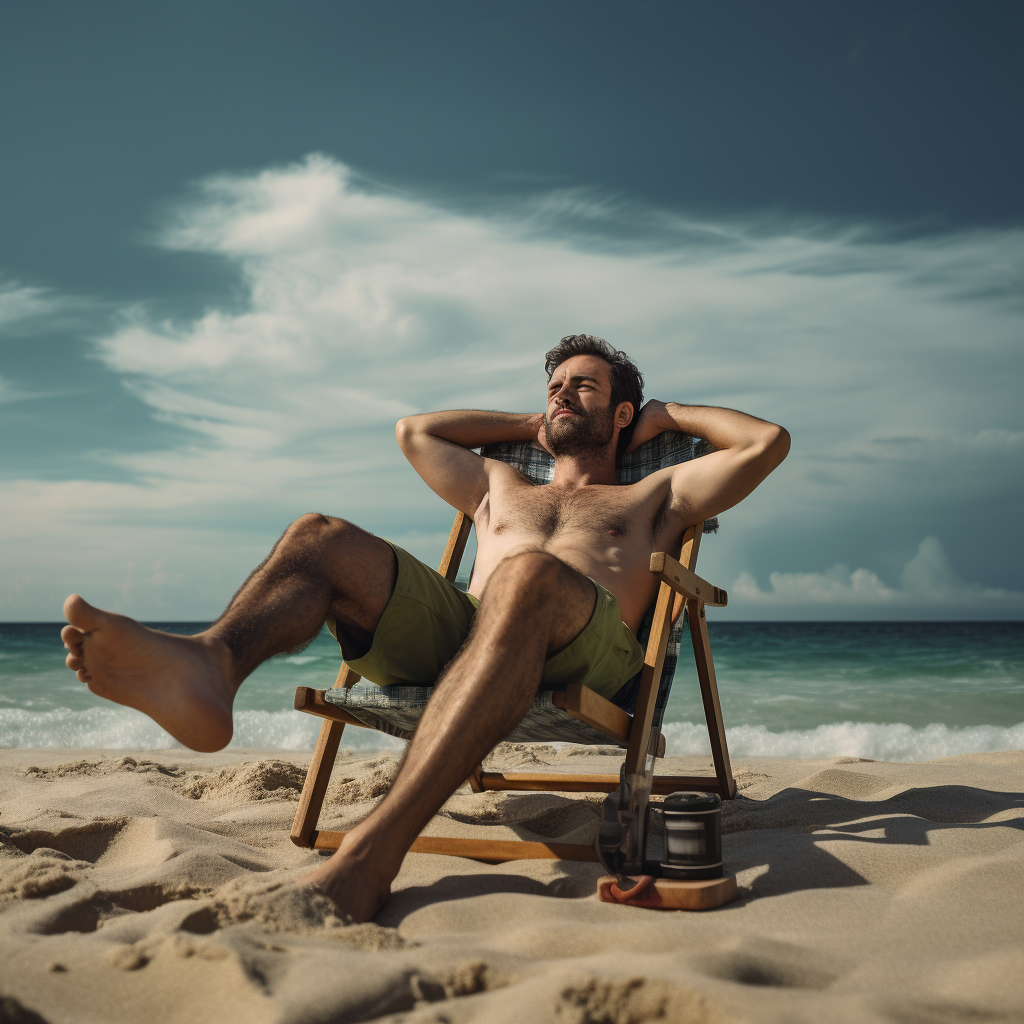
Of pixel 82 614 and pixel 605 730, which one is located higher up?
pixel 82 614

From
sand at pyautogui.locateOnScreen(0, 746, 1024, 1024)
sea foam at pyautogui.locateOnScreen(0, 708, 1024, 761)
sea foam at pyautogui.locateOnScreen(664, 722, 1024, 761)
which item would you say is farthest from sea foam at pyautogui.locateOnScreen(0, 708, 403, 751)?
sand at pyautogui.locateOnScreen(0, 746, 1024, 1024)

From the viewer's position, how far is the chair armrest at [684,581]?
2.06m

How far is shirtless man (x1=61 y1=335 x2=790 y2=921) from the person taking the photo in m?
1.52

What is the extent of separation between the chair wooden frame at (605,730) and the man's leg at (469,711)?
16cm

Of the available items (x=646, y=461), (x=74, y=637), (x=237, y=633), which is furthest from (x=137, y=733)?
(x=74, y=637)

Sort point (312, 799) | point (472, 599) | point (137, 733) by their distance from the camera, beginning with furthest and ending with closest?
point (137, 733), point (472, 599), point (312, 799)

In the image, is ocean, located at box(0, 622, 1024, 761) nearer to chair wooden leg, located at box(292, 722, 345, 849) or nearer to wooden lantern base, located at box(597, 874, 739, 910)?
chair wooden leg, located at box(292, 722, 345, 849)

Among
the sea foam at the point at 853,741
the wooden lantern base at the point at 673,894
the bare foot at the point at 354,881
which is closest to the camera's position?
the bare foot at the point at 354,881

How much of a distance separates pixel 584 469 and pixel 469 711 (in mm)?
1684

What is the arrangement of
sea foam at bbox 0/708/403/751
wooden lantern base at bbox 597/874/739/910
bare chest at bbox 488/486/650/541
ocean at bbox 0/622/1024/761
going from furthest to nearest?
ocean at bbox 0/622/1024/761 < sea foam at bbox 0/708/403/751 < bare chest at bbox 488/486/650/541 < wooden lantern base at bbox 597/874/739/910

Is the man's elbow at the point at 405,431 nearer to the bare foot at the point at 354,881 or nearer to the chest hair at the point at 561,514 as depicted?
the chest hair at the point at 561,514

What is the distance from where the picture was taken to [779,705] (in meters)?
10.4

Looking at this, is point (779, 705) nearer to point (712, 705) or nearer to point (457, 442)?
point (712, 705)

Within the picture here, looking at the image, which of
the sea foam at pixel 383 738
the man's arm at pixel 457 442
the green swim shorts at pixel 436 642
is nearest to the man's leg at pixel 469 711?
the green swim shorts at pixel 436 642
